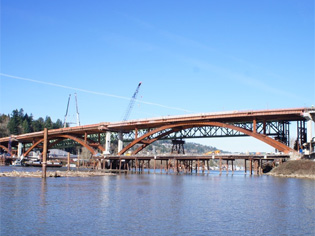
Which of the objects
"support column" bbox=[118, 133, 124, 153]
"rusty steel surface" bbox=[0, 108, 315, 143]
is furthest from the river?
"support column" bbox=[118, 133, 124, 153]

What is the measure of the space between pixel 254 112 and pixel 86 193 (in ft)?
191

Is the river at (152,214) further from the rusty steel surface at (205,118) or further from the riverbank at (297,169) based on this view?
the rusty steel surface at (205,118)

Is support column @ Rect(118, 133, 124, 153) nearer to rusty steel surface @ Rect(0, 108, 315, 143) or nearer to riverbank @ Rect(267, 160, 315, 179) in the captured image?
rusty steel surface @ Rect(0, 108, 315, 143)

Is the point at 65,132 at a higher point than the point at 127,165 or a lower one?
higher

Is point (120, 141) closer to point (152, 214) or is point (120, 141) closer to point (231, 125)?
point (231, 125)

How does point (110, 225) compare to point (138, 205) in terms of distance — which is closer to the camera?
point (110, 225)

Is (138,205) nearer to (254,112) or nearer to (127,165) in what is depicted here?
(254,112)

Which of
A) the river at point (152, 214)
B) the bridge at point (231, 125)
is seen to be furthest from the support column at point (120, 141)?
the river at point (152, 214)

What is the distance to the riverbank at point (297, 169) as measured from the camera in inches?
3115

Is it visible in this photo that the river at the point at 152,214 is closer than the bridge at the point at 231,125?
Yes

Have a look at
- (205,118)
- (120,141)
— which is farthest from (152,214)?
(120,141)

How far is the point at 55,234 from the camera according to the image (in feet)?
79.7

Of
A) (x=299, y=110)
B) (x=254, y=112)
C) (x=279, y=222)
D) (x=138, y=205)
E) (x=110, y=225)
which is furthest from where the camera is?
(x=254, y=112)

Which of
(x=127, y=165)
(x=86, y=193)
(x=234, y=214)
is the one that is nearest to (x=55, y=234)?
(x=234, y=214)
